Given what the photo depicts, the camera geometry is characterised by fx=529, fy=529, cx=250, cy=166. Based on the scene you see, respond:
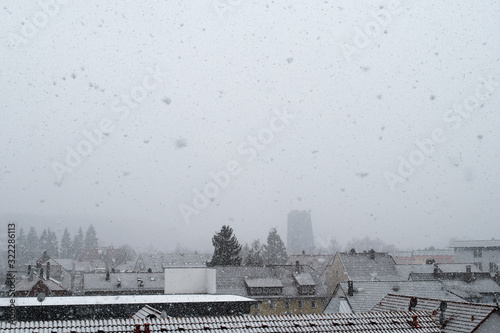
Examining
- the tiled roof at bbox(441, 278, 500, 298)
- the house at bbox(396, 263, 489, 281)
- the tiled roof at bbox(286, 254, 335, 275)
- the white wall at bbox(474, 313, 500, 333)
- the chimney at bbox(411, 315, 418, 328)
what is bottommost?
the tiled roof at bbox(286, 254, 335, 275)

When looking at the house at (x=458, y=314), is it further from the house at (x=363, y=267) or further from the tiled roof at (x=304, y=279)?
the house at (x=363, y=267)

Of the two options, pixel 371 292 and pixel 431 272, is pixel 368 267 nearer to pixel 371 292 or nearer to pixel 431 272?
pixel 431 272

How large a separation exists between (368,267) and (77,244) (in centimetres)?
12373

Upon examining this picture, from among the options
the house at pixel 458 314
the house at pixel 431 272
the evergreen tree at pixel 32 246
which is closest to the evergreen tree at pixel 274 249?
the house at pixel 431 272

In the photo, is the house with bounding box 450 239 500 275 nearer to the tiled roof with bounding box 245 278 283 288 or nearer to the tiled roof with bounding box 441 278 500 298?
the tiled roof with bounding box 441 278 500 298

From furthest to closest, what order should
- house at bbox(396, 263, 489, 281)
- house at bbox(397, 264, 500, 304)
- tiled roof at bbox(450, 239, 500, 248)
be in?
1. tiled roof at bbox(450, 239, 500, 248)
2. house at bbox(396, 263, 489, 281)
3. house at bbox(397, 264, 500, 304)

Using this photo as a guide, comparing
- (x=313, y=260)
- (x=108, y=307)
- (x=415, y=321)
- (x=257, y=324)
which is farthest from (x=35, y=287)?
(x=313, y=260)

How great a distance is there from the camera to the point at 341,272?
52562mm

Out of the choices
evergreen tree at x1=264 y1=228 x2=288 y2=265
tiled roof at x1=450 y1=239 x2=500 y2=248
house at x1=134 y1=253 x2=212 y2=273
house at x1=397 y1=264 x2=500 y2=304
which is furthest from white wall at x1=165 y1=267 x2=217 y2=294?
evergreen tree at x1=264 y1=228 x2=288 y2=265

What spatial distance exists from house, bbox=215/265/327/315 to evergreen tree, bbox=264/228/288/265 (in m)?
54.4

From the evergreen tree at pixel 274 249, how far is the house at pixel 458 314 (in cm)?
8462

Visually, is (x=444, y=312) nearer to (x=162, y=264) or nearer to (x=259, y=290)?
(x=259, y=290)

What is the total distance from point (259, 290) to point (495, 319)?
98.7 ft

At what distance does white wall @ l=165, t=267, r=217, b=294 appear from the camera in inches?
1433
